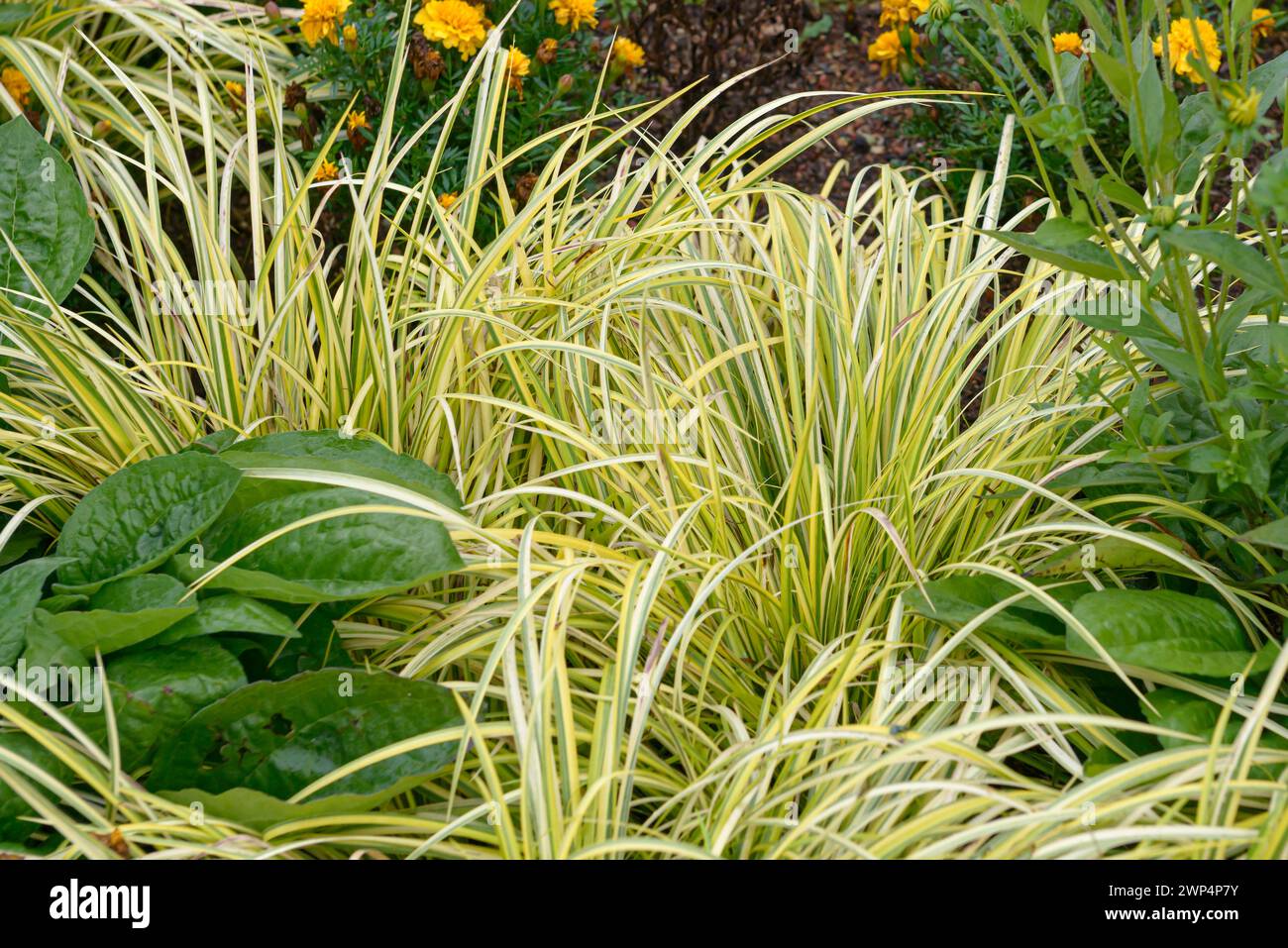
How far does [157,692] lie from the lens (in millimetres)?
1327

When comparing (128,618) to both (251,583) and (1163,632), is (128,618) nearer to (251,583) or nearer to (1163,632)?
(251,583)

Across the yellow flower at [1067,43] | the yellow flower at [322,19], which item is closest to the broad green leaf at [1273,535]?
the yellow flower at [1067,43]

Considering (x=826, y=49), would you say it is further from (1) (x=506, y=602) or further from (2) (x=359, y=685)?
(2) (x=359, y=685)

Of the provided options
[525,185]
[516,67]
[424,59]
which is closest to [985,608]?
[525,185]

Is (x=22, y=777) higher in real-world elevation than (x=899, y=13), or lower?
lower

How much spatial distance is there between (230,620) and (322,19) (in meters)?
1.31

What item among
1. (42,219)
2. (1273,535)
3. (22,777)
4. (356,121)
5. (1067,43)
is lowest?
(22,777)

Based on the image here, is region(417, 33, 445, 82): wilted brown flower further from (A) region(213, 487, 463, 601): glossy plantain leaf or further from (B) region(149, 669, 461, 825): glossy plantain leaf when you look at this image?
(B) region(149, 669, 461, 825): glossy plantain leaf

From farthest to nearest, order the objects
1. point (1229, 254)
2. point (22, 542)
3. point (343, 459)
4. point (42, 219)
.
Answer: point (42, 219) → point (22, 542) → point (343, 459) → point (1229, 254)

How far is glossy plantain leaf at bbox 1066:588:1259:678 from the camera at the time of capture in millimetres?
1285

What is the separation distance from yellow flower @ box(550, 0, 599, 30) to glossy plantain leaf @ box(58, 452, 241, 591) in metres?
1.26

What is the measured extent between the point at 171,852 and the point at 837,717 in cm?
76

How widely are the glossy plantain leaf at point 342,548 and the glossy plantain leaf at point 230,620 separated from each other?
3 centimetres

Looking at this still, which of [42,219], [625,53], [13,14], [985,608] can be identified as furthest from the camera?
[625,53]
